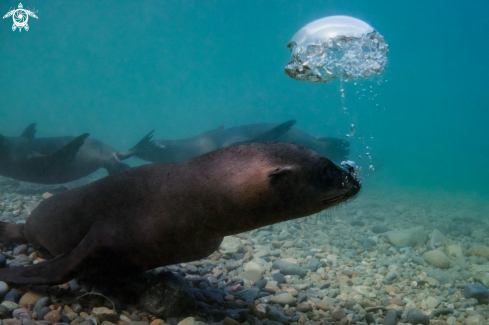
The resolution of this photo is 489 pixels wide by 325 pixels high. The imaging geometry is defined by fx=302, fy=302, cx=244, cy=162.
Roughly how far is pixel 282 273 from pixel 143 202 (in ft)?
6.51

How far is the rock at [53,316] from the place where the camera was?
176 cm

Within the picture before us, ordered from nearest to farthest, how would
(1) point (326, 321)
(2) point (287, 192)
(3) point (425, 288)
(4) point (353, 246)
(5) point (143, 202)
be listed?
(2) point (287, 192) → (5) point (143, 202) → (1) point (326, 321) → (3) point (425, 288) → (4) point (353, 246)

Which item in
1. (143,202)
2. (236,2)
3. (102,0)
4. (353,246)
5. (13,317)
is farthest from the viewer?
(236,2)

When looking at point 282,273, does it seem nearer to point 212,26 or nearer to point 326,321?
point 326,321

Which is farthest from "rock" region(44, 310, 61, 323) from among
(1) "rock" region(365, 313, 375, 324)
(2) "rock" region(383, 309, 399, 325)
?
(2) "rock" region(383, 309, 399, 325)

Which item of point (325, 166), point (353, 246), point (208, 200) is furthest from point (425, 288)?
point (208, 200)

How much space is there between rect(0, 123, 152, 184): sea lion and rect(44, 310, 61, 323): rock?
213 inches

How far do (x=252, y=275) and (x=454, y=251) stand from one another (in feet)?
10.6

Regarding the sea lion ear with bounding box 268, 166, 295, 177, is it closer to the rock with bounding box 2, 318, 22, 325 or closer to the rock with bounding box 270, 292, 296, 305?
the rock with bounding box 270, 292, 296, 305

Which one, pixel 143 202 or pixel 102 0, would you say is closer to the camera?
pixel 143 202

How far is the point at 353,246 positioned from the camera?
15.5 ft

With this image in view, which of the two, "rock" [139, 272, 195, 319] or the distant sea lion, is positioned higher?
the distant sea lion

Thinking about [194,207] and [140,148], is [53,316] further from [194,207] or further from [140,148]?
[140,148]

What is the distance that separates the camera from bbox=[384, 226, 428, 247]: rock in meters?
4.73
